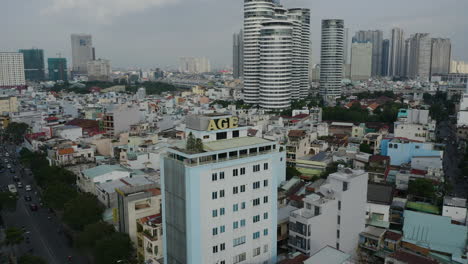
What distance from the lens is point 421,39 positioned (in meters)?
140

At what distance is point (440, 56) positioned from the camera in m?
144

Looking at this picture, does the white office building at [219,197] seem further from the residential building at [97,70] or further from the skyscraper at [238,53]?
the residential building at [97,70]

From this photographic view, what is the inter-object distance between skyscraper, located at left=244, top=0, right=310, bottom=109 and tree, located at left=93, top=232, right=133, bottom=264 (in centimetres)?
5262

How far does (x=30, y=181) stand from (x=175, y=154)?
2594 cm

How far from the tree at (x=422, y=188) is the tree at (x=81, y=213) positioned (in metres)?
20.8

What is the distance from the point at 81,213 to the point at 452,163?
35802 mm

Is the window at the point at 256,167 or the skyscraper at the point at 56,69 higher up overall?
the skyscraper at the point at 56,69

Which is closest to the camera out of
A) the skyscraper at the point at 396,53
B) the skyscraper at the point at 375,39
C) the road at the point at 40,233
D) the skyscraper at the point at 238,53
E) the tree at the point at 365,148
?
the road at the point at 40,233

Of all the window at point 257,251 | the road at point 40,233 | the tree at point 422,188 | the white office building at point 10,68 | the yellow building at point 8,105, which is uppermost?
the white office building at point 10,68

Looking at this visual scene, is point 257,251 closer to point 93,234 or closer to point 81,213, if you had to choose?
point 93,234

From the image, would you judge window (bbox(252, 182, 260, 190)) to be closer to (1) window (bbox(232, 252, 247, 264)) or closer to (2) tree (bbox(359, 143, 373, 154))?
(1) window (bbox(232, 252, 247, 264))

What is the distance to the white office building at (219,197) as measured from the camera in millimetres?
14969

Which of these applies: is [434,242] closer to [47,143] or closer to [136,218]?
[136,218]

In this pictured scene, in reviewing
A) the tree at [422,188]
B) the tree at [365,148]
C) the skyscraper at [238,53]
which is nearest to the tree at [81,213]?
the tree at [422,188]
